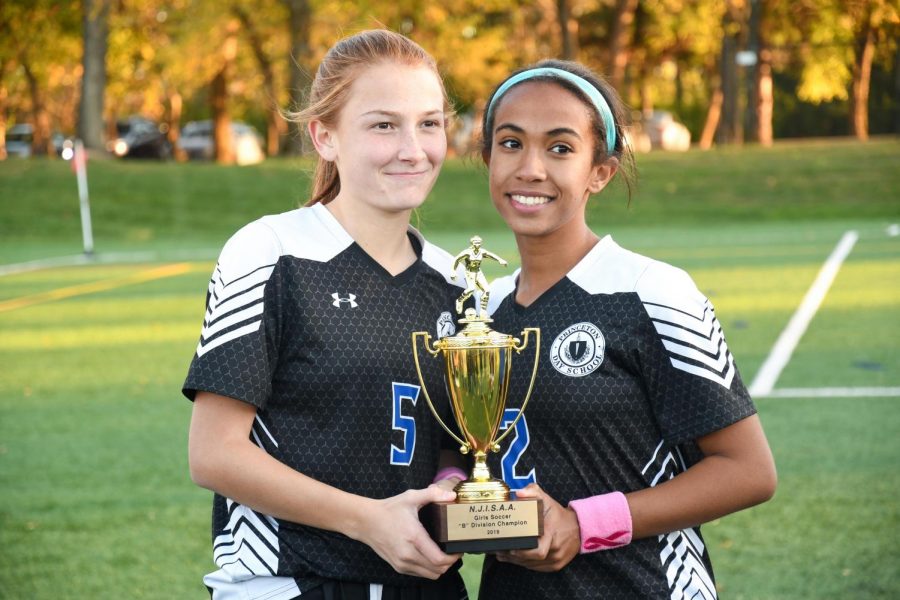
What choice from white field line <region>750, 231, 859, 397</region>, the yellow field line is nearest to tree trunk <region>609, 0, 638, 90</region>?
white field line <region>750, 231, 859, 397</region>

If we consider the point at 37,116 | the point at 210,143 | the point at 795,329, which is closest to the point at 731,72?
the point at 210,143

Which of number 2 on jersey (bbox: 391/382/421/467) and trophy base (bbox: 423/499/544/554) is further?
number 2 on jersey (bbox: 391/382/421/467)

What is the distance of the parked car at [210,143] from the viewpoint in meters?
49.4

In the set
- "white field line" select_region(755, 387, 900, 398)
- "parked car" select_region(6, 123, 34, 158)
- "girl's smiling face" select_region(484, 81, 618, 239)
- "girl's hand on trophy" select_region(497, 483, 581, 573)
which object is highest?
"parked car" select_region(6, 123, 34, 158)

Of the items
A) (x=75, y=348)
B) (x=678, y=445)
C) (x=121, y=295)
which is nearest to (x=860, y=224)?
(x=121, y=295)

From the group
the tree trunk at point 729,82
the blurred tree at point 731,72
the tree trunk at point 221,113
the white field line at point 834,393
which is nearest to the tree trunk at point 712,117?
the blurred tree at point 731,72

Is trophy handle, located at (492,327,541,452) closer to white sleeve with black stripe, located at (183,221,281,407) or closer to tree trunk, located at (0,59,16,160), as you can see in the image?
white sleeve with black stripe, located at (183,221,281,407)

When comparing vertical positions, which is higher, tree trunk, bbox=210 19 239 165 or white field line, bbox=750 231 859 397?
tree trunk, bbox=210 19 239 165

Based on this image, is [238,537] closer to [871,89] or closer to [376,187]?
[376,187]

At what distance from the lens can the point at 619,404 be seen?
8.63ft

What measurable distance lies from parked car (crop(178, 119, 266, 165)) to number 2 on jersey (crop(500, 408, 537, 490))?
45336 millimetres

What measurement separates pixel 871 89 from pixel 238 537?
1423 inches

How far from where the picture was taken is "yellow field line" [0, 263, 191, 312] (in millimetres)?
14555

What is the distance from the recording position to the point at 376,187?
8.68 ft
